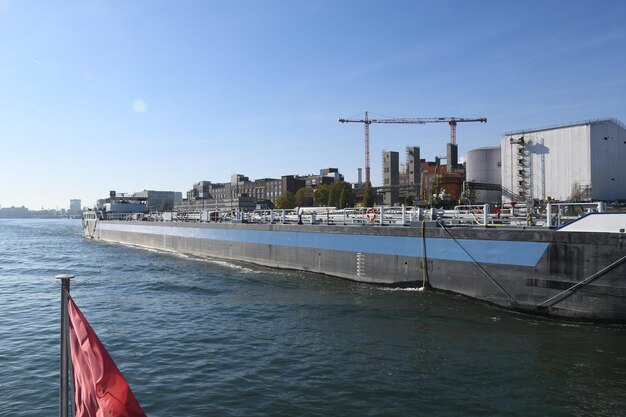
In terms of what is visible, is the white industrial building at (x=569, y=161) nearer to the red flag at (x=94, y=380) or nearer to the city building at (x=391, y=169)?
the red flag at (x=94, y=380)

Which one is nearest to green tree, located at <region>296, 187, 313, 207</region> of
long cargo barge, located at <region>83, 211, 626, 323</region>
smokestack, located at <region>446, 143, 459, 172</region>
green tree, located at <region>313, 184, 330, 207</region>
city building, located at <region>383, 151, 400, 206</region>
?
green tree, located at <region>313, 184, 330, 207</region>

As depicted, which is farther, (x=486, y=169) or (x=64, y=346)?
Result: (x=486, y=169)

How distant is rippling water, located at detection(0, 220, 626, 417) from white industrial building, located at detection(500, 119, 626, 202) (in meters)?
44.1

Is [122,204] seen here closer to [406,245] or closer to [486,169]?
[486,169]

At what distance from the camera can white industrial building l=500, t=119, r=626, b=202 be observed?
5444 cm

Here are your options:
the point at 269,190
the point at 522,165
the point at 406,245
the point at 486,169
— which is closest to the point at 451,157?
the point at 486,169

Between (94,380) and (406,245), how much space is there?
20.1 metres

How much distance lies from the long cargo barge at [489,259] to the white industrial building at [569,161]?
37149 mm

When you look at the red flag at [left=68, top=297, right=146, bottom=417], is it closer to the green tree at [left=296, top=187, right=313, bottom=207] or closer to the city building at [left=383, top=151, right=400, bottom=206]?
the green tree at [left=296, top=187, right=313, bottom=207]

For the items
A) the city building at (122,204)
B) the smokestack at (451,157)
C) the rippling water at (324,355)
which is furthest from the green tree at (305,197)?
the rippling water at (324,355)

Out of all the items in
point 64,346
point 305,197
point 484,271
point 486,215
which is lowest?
point 484,271

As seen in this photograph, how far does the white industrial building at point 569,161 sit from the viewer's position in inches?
2143

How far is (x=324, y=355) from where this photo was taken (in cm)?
1323

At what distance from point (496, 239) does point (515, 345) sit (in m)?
5.99
